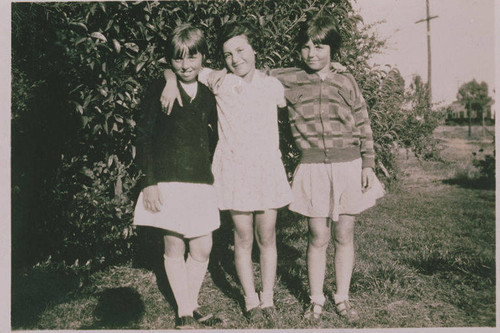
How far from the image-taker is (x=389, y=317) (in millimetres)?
3068

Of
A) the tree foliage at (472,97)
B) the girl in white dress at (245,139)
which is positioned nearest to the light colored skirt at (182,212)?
the girl in white dress at (245,139)

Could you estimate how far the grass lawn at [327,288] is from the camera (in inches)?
121

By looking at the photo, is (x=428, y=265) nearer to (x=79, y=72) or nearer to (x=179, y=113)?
(x=179, y=113)

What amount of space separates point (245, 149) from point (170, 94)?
0.56 m

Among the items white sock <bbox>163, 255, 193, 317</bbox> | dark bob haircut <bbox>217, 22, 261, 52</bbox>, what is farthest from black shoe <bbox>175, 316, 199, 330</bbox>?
dark bob haircut <bbox>217, 22, 261, 52</bbox>

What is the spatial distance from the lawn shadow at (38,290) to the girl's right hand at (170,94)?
182 centimetres

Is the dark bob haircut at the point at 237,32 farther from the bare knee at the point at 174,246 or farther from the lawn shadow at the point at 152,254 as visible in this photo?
the lawn shadow at the point at 152,254

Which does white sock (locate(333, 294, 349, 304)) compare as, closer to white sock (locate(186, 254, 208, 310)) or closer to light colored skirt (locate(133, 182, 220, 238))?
white sock (locate(186, 254, 208, 310))

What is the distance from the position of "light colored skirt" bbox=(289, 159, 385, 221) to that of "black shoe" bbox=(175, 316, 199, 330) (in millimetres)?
1014

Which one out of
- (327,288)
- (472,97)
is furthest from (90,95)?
(472,97)

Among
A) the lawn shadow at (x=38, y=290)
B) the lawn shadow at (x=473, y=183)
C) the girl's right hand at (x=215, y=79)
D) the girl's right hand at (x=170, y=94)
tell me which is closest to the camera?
the girl's right hand at (x=170, y=94)

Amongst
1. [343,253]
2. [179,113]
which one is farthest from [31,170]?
[343,253]

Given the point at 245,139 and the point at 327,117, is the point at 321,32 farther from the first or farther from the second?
the point at 245,139

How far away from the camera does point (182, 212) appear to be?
2650 mm
